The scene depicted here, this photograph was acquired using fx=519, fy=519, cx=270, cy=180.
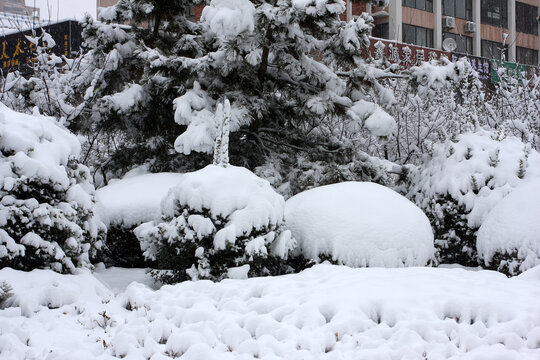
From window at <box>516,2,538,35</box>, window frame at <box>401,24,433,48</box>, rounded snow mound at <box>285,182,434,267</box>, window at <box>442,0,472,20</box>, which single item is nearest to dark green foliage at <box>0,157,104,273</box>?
rounded snow mound at <box>285,182,434,267</box>

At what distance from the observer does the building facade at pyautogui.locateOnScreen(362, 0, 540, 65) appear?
2742 centimetres

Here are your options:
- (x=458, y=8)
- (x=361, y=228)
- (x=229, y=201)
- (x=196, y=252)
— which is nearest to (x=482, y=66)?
(x=458, y=8)

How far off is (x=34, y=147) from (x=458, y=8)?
3014 centimetres

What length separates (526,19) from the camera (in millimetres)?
33438

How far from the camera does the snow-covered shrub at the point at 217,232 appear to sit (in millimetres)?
5602

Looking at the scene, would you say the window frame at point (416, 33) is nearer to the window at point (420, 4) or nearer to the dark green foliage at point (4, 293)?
the window at point (420, 4)

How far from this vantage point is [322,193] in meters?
6.70

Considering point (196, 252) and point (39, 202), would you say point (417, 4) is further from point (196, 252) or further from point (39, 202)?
point (39, 202)

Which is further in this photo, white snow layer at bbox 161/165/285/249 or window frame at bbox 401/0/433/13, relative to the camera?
window frame at bbox 401/0/433/13

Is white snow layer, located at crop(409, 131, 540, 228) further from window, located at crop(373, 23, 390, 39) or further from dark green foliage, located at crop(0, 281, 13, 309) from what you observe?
window, located at crop(373, 23, 390, 39)

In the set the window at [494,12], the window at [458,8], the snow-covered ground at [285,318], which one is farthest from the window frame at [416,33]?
the snow-covered ground at [285,318]

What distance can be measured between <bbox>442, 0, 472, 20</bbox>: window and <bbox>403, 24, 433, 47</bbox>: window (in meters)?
2.00

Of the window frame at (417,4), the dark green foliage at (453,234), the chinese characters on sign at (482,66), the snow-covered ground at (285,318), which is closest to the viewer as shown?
the snow-covered ground at (285,318)

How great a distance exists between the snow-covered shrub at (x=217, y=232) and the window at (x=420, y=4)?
81.8 feet
